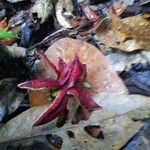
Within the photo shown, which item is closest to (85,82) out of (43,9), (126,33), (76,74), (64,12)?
(76,74)

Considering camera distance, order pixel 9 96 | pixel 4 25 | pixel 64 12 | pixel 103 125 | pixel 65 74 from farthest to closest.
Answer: pixel 4 25 < pixel 64 12 < pixel 9 96 < pixel 65 74 < pixel 103 125

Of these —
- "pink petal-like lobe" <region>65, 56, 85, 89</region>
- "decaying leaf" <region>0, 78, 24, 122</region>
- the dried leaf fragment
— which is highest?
"pink petal-like lobe" <region>65, 56, 85, 89</region>

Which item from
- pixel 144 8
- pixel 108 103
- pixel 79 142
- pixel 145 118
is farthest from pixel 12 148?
pixel 144 8

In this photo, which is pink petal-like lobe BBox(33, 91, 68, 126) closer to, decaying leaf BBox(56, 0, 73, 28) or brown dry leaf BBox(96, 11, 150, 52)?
brown dry leaf BBox(96, 11, 150, 52)

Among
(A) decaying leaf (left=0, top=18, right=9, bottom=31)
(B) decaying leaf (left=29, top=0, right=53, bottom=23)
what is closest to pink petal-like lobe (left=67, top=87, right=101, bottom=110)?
(B) decaying leaf (left=29, top=0, right=53, bottom=23)

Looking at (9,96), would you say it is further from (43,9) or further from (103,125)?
(43,9)
